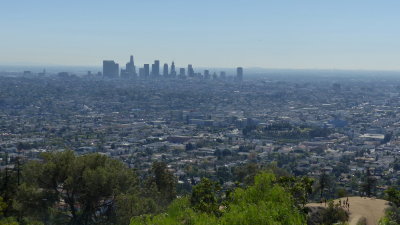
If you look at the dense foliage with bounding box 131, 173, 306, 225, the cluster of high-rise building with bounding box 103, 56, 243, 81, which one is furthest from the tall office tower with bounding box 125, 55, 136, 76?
the dense foliage with bounding box 131, 173, 306, 225

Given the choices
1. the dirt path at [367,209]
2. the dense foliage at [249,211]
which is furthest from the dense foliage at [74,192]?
the dirt path at [367,209]

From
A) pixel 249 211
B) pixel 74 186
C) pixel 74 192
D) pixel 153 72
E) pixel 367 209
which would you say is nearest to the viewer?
pixel 249 211

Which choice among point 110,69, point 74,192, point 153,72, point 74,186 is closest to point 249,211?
point 74,186

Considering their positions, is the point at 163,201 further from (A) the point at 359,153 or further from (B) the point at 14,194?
(A) the point at 359,153

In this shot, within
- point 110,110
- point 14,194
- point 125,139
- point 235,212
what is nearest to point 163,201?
point 14,194

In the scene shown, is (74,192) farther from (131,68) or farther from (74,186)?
(131,68)

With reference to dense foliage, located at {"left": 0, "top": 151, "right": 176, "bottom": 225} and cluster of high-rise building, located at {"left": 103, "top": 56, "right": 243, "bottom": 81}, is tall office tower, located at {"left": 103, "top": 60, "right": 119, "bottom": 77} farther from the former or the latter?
dense foliage, located at {"left": 0, "top": 151, "right": 176, "bottom": 225}

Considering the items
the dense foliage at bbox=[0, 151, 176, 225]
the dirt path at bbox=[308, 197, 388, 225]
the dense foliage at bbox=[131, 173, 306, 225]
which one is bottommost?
the dirt path at bbox=[308, 197, 388, 225]

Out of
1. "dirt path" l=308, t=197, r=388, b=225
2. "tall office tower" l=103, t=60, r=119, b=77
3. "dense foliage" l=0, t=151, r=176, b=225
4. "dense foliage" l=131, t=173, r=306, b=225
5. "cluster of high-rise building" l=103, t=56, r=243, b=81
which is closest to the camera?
"dense foliage" l=131, t=173, r=306, b=225

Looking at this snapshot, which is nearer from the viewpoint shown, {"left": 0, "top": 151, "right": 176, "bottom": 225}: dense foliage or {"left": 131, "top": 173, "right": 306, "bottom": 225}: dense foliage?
{"left": 131, "top": 173, "right": 306, "bottom": 225}: dense foliage
